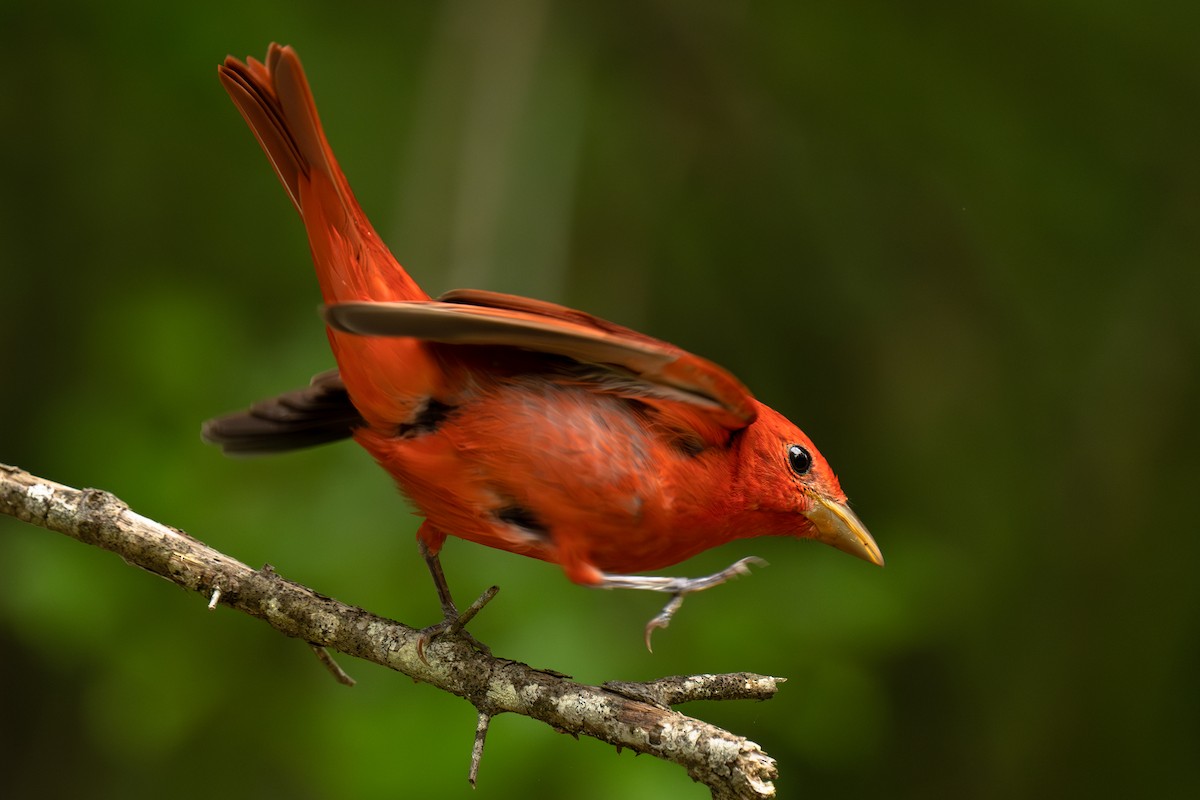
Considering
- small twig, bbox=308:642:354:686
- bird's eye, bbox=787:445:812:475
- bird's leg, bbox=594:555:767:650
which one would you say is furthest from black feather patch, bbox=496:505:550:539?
bird's eye, bbox=787:445:812:475

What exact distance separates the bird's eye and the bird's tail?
3.79ft

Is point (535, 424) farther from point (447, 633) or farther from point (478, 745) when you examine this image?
point (478, 745)

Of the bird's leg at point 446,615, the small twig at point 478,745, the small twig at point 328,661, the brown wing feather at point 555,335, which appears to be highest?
the brown wing feather at point 555,335

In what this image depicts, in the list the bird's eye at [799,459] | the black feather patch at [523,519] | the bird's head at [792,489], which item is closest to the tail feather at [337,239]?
the black feather patch at [523,519]

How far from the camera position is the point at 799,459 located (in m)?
3.76

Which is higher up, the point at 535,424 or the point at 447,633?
the point at 535,424

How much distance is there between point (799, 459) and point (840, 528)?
263 millimetres

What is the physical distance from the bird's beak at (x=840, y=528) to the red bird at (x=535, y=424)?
168 millimetres

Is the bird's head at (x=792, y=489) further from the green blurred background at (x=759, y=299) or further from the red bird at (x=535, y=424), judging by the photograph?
the green blurred background at (x=759, y=299)

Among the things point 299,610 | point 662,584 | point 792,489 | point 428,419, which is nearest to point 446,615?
point 299,610

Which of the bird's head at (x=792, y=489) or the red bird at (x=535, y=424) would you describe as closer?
the red bird at (x=535, y=424)

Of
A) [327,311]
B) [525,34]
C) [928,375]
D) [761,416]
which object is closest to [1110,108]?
[928,375]

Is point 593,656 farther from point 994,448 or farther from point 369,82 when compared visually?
point 369,82

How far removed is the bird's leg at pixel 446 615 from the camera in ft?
10.4
